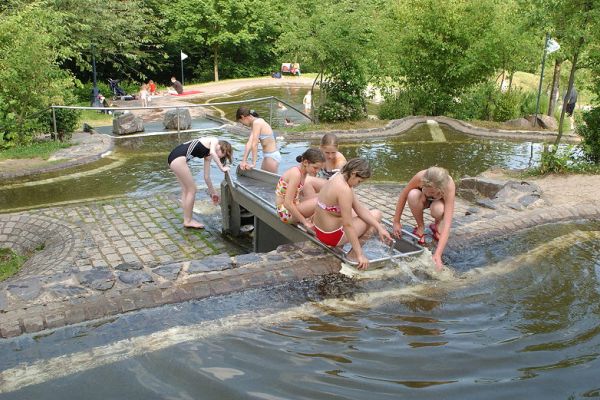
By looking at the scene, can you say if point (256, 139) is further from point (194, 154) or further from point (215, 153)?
point (194, 154)

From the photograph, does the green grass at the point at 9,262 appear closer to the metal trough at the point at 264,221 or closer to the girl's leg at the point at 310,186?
the metal trough at the point at 264,221

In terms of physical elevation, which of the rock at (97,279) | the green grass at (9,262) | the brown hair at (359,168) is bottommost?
the green grass at (9,262)

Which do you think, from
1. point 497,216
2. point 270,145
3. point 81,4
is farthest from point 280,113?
point 497,216

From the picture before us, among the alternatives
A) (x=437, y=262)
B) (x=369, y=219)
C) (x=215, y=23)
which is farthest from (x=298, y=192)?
(x=215, y=23)

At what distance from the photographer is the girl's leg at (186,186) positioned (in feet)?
26.8

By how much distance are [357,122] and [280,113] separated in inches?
185

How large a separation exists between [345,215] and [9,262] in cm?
479

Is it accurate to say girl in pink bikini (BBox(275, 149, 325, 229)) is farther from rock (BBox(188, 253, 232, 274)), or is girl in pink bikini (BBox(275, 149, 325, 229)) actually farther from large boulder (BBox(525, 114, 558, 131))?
large boulder (BBox(525, 114, 558, 131))

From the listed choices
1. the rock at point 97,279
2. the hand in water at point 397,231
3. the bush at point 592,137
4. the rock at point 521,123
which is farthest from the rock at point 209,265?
the rock at point 521,123

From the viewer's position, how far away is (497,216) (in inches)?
316

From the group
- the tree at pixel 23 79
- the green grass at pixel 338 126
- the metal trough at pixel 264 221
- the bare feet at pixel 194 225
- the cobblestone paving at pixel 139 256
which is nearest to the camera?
the cobblestone paving at pixel 139 256

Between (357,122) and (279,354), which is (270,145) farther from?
(357,122)

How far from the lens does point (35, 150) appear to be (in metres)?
13.7

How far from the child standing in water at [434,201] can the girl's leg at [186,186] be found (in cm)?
316
